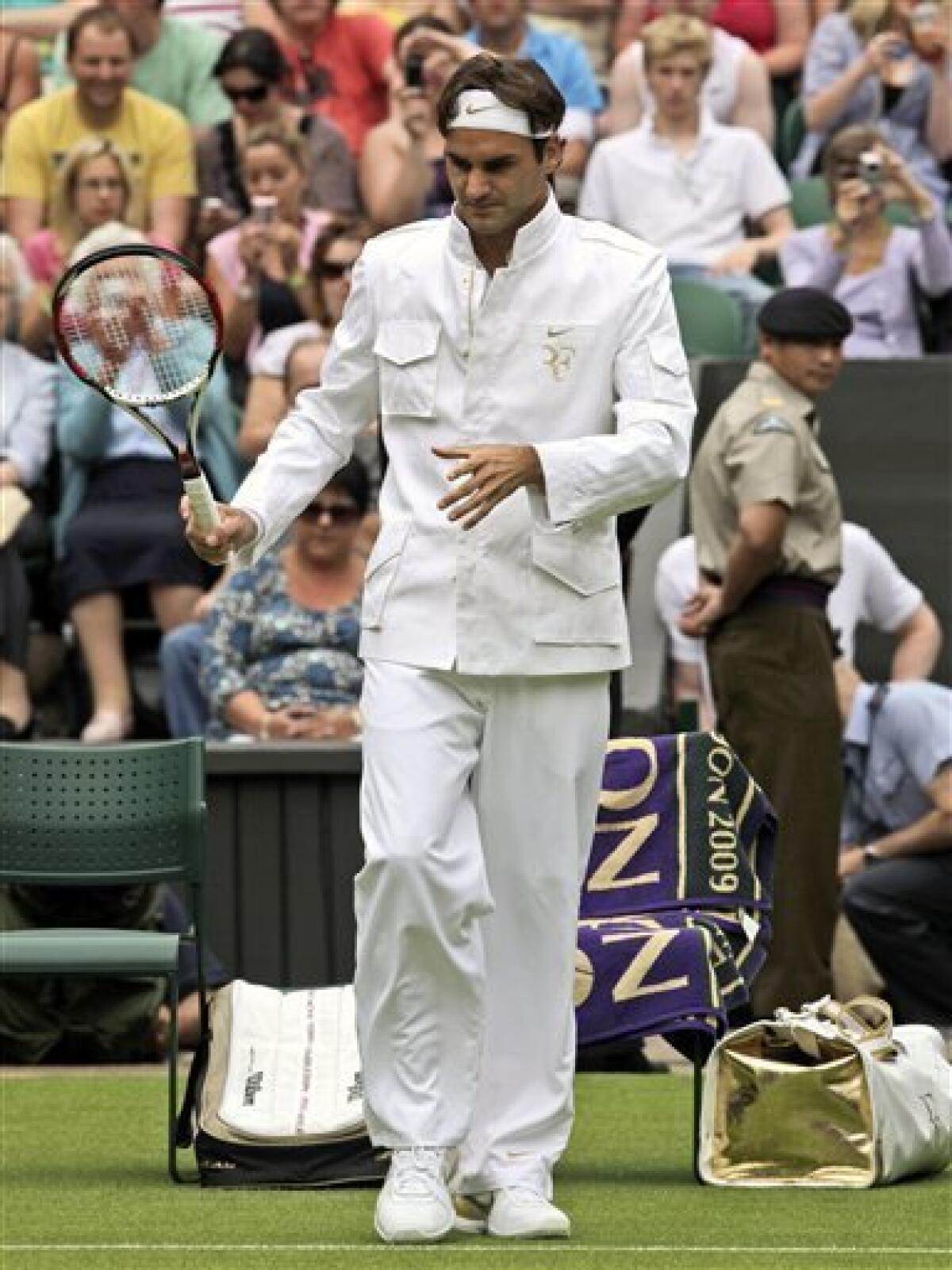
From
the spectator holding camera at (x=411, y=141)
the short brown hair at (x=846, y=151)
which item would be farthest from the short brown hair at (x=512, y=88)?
the spectator holding camera at (x=411, y=141)

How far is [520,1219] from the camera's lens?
6.64 m

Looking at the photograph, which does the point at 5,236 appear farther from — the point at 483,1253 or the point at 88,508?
the point at 483,1253

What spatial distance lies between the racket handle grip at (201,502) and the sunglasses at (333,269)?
705 cm

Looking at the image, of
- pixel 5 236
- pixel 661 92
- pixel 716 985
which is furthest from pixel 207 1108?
pixel 661 92

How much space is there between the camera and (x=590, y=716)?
6.73 meters

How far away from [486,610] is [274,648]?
17.3 feet

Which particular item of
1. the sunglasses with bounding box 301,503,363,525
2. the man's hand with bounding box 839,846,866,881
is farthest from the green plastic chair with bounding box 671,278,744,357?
the man's hand with bounding box 839,846,866,881

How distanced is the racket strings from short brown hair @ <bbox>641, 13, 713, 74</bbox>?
25.4 feet

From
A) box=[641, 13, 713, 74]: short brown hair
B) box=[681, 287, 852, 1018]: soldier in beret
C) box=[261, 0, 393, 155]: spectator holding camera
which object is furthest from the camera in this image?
box=[261, 0, 393, 155]: spectator holding camera

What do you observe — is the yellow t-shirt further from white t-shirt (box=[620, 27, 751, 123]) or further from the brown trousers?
the brown trousers

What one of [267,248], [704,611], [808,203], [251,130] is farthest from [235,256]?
[704,611]

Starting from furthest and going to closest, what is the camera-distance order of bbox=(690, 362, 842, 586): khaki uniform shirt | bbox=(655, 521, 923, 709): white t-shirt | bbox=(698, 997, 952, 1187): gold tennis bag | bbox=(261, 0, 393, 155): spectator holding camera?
bbox=(261, 0, 393, 155): spectator holding camera, bbox=(655, 521, 923, 709): white t-shirt, bbox=(690, 362, 842, 586): khaki uniform shirt, bbox=(698, 997, 952, 1187): gold tennis bag

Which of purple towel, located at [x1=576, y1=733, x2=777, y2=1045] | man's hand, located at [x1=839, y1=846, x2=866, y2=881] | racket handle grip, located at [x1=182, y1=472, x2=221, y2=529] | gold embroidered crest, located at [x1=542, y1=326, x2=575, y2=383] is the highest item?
gold embroidered crest, located at [x1=542, y1=326, x2=575, y2=383]

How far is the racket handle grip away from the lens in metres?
6.13
